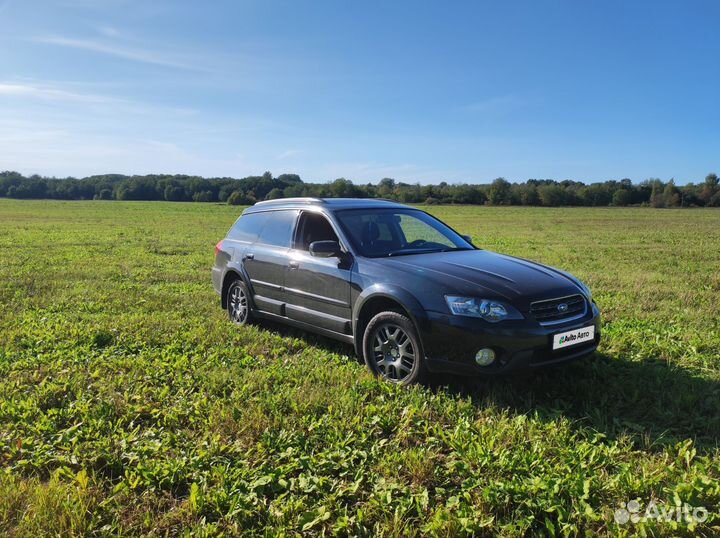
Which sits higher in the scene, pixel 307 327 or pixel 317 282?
pixel 317 282

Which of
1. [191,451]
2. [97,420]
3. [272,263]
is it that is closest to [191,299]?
[272,263]

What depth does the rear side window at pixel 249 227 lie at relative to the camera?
21.9ft

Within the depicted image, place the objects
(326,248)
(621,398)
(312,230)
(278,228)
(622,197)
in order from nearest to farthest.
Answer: (621,398)
(326,248)
(312,230)
(278,228)
(622,197)

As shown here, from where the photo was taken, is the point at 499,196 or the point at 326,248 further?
the point at 499,196

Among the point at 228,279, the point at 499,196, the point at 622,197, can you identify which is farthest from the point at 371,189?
the point at 228,279

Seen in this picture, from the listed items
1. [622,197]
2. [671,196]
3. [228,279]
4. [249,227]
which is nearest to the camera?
[249,227]

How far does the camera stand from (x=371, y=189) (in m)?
81.6

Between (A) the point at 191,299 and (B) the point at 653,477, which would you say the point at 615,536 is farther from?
(A) the point at 191,299

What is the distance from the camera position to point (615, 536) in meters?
2.59

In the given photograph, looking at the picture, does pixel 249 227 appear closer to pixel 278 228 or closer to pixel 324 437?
pixel 278 228

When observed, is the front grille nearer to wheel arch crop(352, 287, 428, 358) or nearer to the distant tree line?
wheel arch crop(352, 287, 428, 358)

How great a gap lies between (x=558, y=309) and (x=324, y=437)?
7.02 ft

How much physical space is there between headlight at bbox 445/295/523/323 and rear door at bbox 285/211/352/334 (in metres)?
1.23

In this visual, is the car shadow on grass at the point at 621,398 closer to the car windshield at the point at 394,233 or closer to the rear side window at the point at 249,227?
the car windshield at the point at 394,233
